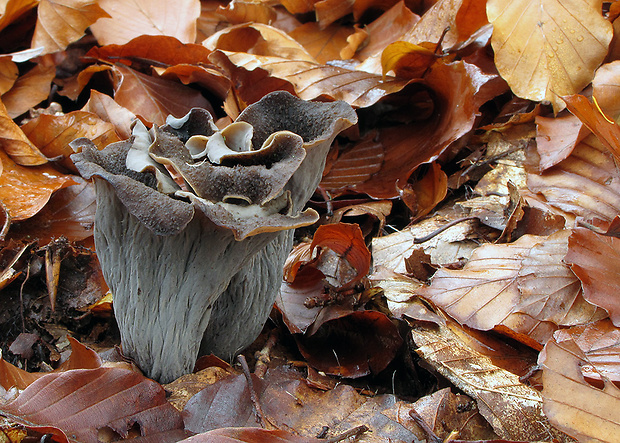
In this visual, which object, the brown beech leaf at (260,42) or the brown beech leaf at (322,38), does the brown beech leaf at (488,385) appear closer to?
the brown beech leaf at (260,42)

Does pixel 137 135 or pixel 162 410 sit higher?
pixel 137 135

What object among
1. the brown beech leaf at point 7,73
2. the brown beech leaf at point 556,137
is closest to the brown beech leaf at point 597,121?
the brown beech leaf at point 556,137

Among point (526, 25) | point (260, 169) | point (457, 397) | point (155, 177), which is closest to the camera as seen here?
point (260, 169)

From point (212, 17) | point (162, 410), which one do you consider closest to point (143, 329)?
point (162, 410)

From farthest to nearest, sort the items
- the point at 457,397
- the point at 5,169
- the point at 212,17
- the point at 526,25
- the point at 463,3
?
1. the point at 212,17
2. the point at 463,3
3. the point at 526,25
4. the point at 5,169
5. the point at 457,397

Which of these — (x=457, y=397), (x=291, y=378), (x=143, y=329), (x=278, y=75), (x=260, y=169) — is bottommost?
(x=291, y=378)

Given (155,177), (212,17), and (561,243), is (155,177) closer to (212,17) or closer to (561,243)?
(561,243)

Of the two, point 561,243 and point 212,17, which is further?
point 212,17

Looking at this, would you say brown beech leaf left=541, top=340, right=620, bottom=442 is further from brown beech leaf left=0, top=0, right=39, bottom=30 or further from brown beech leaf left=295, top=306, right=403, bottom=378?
brown beech leaf left=0, top=0, right=39, bottom=30
